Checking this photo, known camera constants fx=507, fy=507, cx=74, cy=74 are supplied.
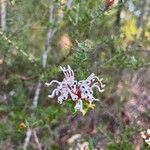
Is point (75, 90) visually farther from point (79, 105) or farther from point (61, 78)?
point (61, 78)

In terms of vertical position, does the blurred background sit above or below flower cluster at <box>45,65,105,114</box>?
above

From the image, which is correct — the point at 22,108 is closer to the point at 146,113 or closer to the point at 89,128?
the point at 89,128

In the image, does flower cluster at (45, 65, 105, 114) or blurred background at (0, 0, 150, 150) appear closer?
flower cluster at (45, 65, 105, 114)

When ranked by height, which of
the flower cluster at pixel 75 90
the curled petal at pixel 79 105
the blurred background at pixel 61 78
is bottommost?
the curled petal at pixel 79 105

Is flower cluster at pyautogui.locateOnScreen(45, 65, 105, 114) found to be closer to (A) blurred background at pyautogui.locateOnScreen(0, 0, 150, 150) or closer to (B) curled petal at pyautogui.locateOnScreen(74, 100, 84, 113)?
(B) curled petal at pyautogui.locateOnScreen(74, 100, 84, 113)

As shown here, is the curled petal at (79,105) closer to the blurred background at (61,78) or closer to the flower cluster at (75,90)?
the flower cluster at (75,90)

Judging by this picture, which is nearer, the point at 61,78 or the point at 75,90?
the point at 75,90

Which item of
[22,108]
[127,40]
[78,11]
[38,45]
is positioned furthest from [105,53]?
[78,11]

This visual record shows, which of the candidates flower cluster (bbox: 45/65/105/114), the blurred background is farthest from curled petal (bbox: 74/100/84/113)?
the blurred background

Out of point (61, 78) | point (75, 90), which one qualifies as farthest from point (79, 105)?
point (61, 78)

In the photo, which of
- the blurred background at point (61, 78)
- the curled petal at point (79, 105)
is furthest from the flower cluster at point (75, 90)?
the blurred background at point (61, 78)

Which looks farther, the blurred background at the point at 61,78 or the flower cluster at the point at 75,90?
the blurred background at the point at 61,78
